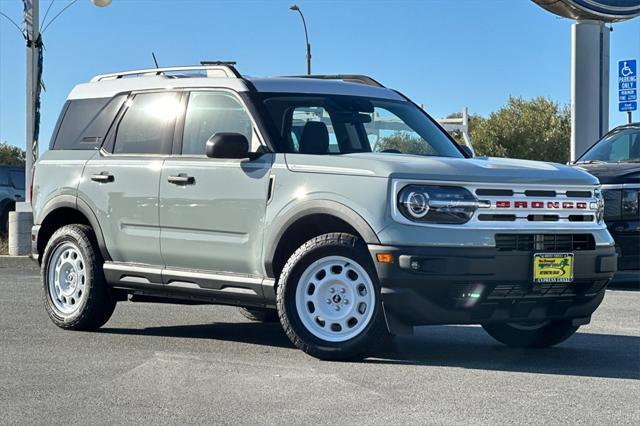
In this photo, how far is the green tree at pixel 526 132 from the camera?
6062cm

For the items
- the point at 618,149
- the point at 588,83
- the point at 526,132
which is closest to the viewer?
the point at 618,149

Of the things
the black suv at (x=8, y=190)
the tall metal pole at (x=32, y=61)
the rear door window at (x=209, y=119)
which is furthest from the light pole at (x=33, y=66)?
the rear door window at (x=209, y=119)

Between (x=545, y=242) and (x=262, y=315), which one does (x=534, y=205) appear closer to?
(x=545, y=242)

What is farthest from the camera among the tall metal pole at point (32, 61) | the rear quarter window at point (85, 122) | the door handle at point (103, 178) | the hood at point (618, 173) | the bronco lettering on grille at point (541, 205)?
the tall metal pole at point (32, 61)

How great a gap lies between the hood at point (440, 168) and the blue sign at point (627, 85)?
15.9m

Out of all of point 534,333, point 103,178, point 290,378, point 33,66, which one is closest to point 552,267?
point 534,333

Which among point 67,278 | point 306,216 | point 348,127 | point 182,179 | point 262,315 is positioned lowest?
point 262,315

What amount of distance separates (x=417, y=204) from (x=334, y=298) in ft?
2.82

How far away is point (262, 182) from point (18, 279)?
274 inches

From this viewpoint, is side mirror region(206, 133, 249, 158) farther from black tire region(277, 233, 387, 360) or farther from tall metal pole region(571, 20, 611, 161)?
tall metal pole region(571, 20, 611, 161)

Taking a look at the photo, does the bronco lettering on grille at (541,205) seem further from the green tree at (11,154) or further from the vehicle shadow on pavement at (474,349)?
the green tree at (11,154)

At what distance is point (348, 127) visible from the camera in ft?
25.6

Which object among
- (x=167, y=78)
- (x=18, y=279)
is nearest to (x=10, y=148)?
(x=18, y=279)

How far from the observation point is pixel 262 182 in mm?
7250
